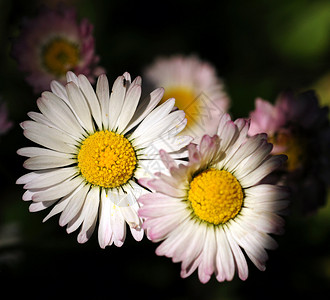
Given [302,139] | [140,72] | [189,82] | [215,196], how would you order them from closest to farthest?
[215,196] → [302,139] → [189,82] → [140,72]

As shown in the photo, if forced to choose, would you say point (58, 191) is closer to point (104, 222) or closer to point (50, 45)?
point (104, 222)

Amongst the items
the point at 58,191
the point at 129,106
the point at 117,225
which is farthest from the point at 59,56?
the point at 117,225

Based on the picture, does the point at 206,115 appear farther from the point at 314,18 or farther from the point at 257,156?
the point at 314,18

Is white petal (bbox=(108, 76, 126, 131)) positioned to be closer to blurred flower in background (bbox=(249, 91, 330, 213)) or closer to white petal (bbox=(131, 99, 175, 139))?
white petal (bbox=(131, 99, 175, 139))

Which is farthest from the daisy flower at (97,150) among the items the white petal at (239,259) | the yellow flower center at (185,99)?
the yellow flower center at (185,99)

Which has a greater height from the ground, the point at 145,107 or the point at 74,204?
the point at 145,107

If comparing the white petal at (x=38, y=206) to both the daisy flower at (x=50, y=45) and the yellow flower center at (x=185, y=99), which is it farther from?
the yellow flower center at (x=185, y=99)
